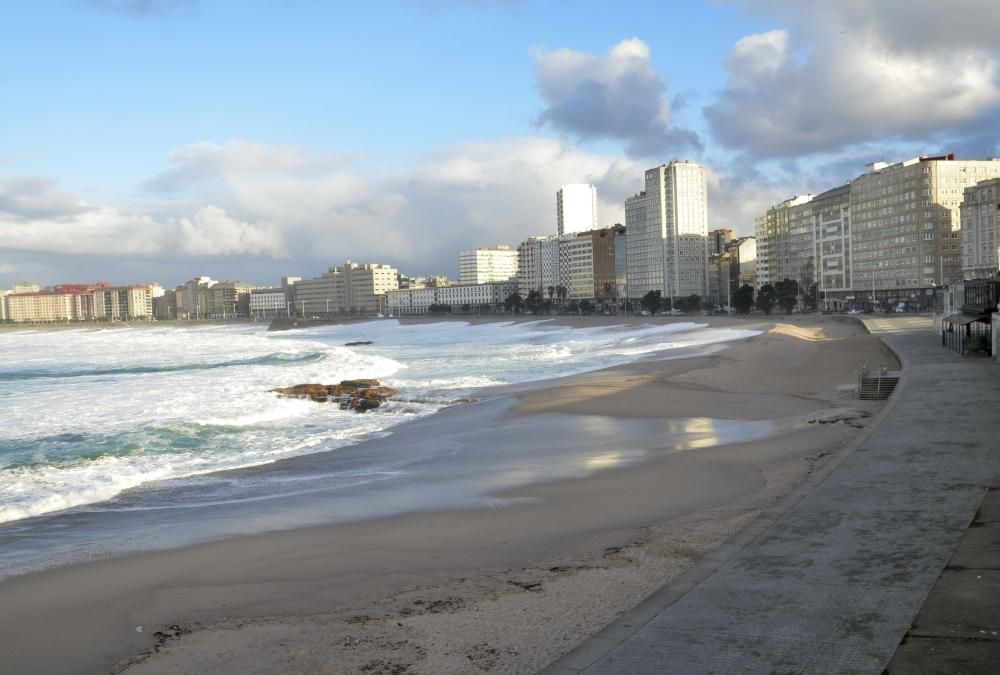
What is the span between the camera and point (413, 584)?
729 cm

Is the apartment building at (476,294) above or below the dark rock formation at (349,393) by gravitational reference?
above

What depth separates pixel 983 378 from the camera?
1855cm

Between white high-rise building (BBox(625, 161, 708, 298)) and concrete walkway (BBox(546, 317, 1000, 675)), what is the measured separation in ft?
425

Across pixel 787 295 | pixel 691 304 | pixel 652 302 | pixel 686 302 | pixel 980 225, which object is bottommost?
pixel 691 304

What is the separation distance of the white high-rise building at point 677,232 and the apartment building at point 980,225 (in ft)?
181

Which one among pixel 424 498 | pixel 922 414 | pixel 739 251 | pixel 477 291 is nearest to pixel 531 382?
pixel 922 414

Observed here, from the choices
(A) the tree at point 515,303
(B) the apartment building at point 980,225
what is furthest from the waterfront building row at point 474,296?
(B) the apartment building at point 980,225

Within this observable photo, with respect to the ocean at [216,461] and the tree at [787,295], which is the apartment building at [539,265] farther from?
the ocean at [216,461]

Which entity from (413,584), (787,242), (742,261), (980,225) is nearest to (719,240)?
(742,261)

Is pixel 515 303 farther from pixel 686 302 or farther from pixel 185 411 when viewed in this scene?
pixel 185 411

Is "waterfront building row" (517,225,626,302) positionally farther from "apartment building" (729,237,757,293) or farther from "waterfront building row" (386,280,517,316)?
"apartment building" (729,237,757,293)

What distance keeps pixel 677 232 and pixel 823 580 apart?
136 metres

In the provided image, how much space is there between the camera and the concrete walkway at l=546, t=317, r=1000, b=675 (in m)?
4.93

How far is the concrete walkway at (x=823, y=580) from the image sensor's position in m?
4.93
